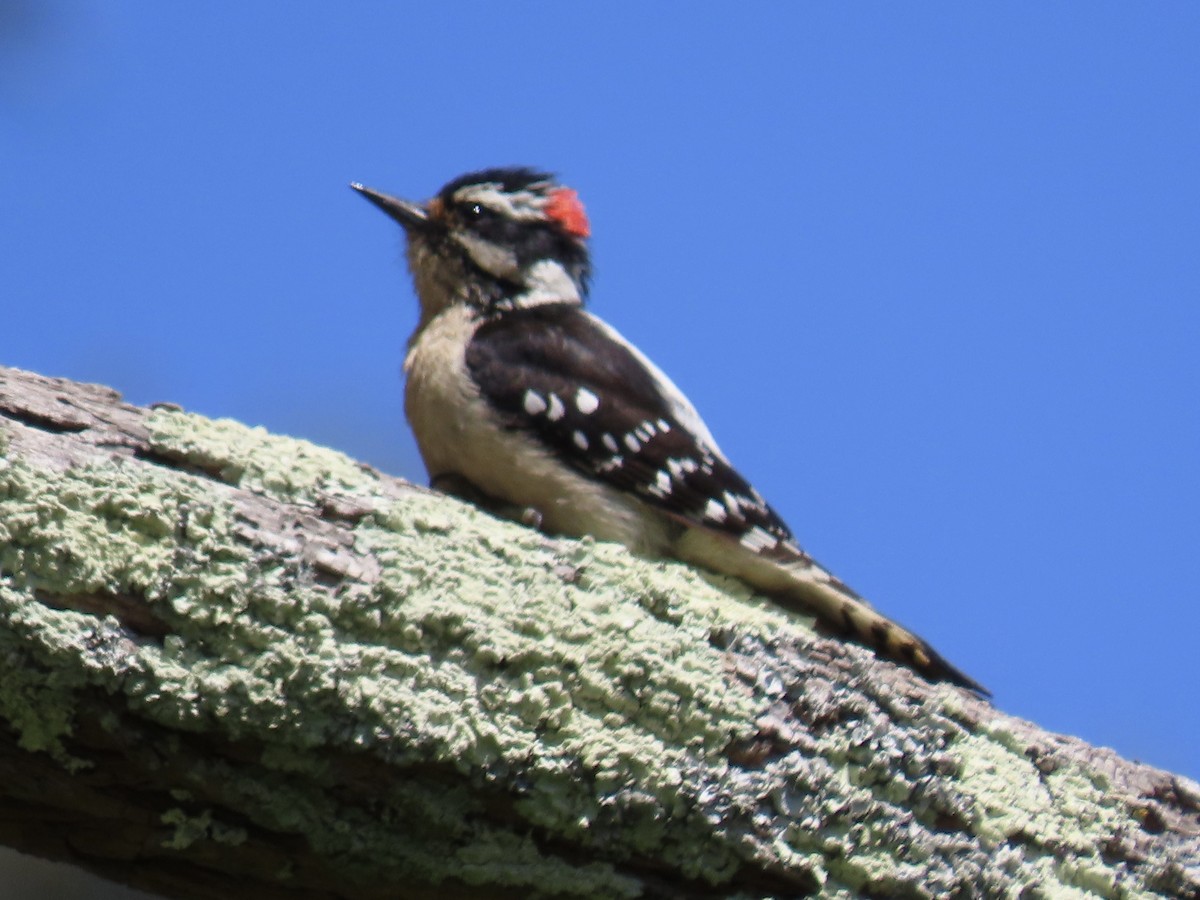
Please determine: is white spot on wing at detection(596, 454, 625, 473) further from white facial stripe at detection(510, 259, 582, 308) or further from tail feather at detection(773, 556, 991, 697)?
white facial stripe at detection(510, 259, 582, 308)

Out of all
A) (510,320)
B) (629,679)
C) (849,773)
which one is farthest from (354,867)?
(510,320)

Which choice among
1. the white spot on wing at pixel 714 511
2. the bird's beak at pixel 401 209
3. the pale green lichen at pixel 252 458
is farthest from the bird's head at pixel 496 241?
the pale green lichen at pixel 252 458

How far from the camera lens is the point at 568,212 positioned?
4.59 m

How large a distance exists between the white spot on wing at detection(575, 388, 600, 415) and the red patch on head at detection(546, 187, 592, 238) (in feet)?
3.58

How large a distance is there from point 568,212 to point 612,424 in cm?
124

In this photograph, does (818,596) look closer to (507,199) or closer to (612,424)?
(612,424)

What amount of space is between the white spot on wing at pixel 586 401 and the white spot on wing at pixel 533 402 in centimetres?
8

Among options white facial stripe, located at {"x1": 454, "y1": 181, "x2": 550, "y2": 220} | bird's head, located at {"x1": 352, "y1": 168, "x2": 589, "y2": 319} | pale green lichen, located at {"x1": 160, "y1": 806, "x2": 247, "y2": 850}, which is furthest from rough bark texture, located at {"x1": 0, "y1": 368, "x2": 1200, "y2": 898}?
white facial stripe, located at {"x1": 454, "y1": 181, "x2": 550, "y2": 220}

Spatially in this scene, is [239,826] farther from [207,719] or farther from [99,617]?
[99,617]

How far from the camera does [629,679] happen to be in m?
2.48

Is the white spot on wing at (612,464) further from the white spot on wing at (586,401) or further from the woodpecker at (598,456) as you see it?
the white spot on wing at (586,401)

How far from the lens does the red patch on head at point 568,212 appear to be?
15.0 ft

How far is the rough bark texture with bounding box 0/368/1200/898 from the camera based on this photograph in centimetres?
226

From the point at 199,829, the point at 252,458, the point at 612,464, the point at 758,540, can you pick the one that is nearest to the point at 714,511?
the point at 758,540
